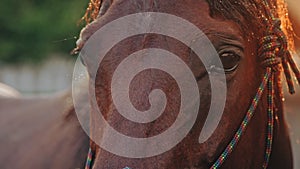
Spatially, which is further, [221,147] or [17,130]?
[17,130]

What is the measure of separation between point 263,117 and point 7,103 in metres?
2.25

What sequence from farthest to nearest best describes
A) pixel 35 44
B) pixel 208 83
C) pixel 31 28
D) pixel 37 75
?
pixel 37 75, pixel 35 44, pixel 31 28, pixel 208 83

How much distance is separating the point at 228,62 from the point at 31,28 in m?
11.3

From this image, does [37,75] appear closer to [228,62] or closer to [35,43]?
[35,43]

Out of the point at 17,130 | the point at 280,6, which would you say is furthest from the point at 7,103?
the point at 280,6

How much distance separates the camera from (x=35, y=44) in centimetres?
1389

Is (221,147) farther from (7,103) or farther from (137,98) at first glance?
(7,103)

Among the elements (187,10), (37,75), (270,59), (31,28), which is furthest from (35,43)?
(187,10)

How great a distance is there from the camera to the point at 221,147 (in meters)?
2.86

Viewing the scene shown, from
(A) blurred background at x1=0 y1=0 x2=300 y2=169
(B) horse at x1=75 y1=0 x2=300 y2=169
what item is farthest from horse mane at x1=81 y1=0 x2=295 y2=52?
(A) blurred background at x1=0 y1=0 x2=300 y2=169

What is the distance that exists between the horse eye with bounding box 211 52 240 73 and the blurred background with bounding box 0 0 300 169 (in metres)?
10.7

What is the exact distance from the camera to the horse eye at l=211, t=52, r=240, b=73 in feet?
9.18

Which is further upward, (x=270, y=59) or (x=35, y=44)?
(x=270, y=59)

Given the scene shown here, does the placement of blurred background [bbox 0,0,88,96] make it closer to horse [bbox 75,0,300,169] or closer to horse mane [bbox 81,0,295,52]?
horse mane [bbox 81,0,295,52]
